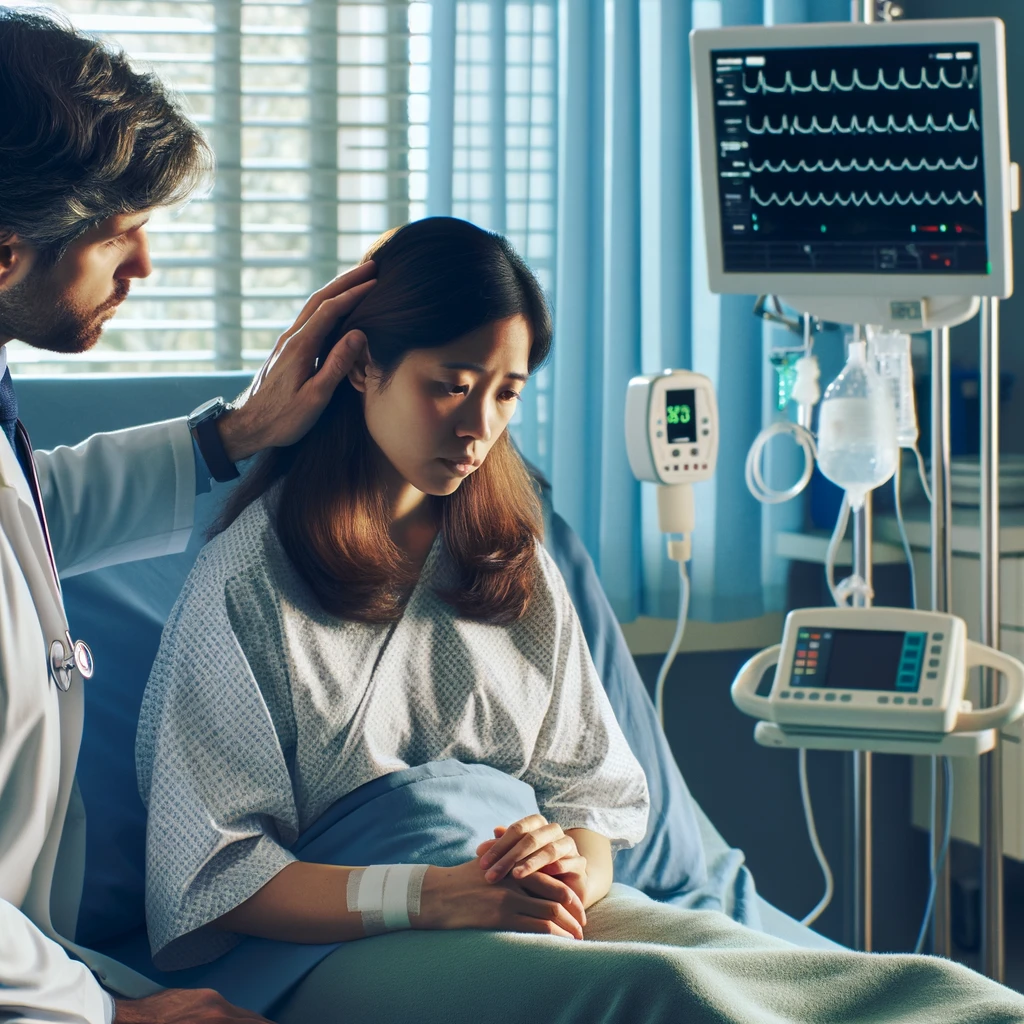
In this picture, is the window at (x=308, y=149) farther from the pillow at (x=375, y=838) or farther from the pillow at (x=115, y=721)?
the pillow at (x=375, y=838)

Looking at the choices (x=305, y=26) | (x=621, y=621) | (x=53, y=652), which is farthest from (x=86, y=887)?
(x=305, y=26)

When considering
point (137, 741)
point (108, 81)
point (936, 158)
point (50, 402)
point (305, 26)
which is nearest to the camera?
point (108, 81)

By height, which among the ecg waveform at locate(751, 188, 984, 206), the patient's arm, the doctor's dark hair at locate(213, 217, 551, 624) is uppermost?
the ecg waveform at locate(751, 188, 984, 206)

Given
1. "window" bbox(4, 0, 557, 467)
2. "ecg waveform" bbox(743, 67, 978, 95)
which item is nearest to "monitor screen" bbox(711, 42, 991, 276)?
"ecg waveform" bbox(743, 67, 978, 95)

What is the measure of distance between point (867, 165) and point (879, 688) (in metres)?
0.69

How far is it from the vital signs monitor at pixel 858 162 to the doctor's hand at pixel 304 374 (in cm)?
56

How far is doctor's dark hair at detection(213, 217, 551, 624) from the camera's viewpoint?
1396 millimetres

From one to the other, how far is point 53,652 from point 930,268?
1191 millimetres

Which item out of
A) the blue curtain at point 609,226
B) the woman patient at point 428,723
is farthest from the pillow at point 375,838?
the blue curtain at point 609,226

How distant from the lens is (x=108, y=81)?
1158 millimetres

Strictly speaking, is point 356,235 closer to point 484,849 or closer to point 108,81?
point 108,81

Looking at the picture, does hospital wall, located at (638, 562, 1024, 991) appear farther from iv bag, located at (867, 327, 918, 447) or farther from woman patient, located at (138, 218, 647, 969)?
woman patient, located at (138, 218, 647, 969)

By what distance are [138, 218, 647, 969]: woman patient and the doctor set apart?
106mm

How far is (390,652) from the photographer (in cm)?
141
